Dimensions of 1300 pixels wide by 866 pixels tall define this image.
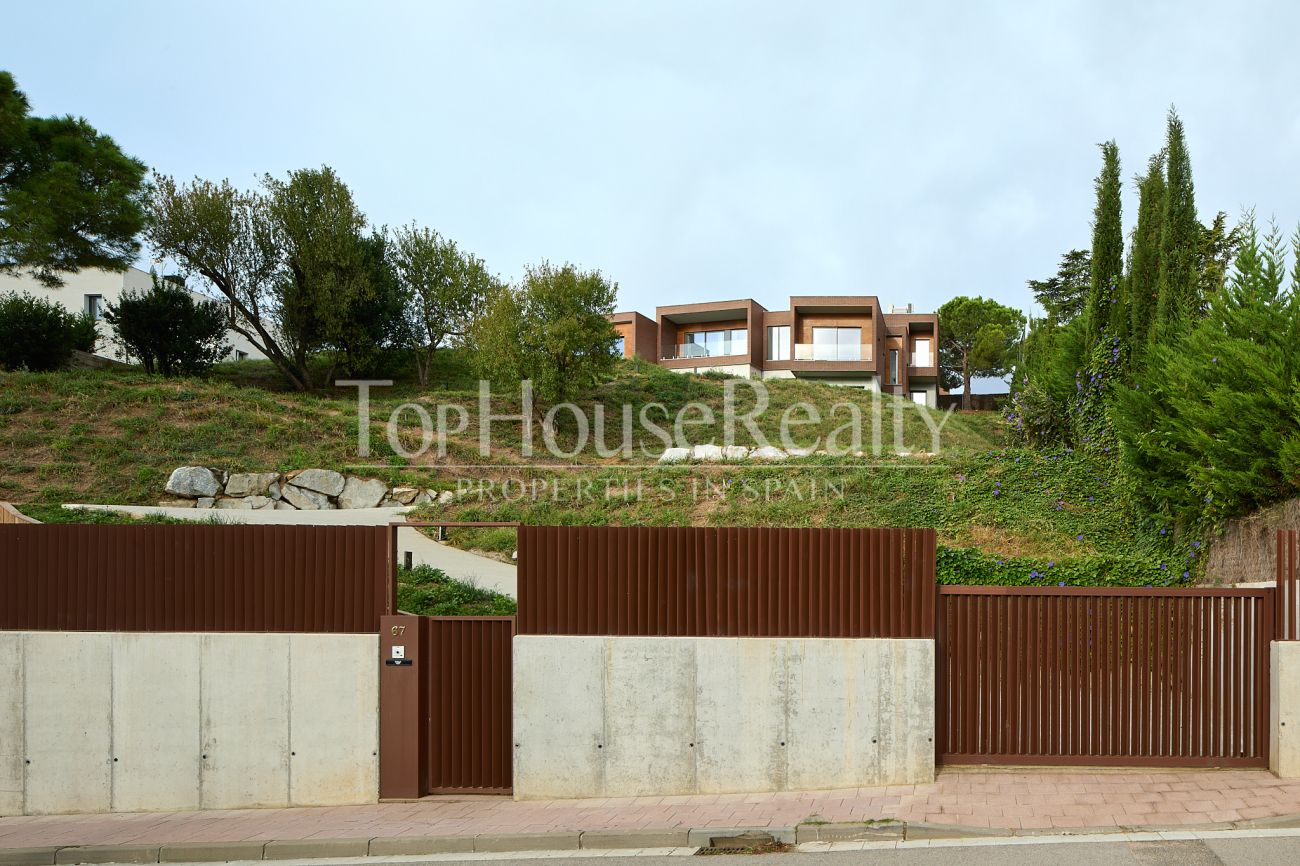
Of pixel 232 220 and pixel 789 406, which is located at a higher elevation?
pixel 232 220

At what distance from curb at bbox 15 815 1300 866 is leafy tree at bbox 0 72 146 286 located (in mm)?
25607

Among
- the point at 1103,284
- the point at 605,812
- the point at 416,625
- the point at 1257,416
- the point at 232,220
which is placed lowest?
the point at 605,812

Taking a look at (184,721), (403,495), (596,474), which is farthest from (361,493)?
(184,721)

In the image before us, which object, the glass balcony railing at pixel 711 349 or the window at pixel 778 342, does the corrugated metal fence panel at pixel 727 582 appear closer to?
the glass balcony railing at pixel 711 349

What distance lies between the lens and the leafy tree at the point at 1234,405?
999 centimetres

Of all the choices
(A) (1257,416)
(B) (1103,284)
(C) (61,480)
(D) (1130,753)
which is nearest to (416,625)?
(D) (1130,753)

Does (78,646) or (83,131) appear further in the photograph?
(83,131)

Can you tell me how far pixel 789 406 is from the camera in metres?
32.6

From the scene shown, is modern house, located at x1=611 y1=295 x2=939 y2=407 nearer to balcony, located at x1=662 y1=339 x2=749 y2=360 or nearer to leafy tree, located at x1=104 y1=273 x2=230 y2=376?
balcony, located at x1=662 y1=339 x2=749 y2=360

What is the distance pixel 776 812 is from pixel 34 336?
30723 millimetres

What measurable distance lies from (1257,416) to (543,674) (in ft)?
26.7

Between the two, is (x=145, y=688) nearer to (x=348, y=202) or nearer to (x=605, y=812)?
(x=605, y=812)

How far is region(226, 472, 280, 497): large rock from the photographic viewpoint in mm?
21062

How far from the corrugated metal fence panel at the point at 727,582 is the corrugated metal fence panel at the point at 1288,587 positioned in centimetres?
275
